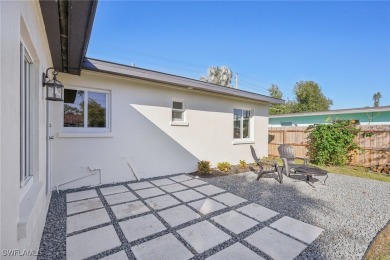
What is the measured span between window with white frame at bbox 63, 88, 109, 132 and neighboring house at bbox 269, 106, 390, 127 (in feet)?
33.6

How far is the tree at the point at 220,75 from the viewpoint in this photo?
2575 cm

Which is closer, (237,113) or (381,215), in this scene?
(381,215)

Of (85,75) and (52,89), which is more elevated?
(85,75)

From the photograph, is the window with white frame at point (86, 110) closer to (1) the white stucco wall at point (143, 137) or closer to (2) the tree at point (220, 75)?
(1) the white stucco wall at point (143, 137)

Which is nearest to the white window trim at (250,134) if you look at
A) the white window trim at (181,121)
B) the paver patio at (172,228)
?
the white window trim at (181,121)

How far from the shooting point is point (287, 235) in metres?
2.89

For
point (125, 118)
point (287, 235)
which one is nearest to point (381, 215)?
point (287, 235)

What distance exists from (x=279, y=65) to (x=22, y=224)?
875 inches

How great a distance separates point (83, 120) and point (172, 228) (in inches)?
156

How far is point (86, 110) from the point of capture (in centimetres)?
518

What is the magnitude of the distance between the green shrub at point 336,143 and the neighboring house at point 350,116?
100 cm

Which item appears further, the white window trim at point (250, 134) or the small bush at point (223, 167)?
the white window trim at point (250, 134)

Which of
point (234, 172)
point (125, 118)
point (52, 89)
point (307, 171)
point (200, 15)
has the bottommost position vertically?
point (234, 172)

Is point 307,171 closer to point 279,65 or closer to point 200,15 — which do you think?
point 200,15
